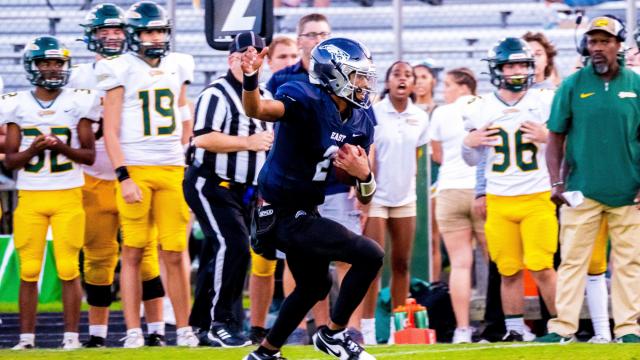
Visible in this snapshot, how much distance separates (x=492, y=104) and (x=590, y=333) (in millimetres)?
2150

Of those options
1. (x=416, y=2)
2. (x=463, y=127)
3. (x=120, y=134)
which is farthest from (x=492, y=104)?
(x=416, y=2)

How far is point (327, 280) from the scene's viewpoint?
6906 mm

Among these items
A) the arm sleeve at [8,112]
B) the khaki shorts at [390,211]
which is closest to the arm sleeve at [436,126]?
the khaki shorts at [390,211]

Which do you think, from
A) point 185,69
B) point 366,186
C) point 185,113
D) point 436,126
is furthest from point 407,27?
point 366,186

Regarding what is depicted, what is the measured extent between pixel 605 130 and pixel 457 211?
5.92 ft

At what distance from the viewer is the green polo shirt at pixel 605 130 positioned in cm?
823

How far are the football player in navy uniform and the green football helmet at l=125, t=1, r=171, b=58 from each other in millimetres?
2277

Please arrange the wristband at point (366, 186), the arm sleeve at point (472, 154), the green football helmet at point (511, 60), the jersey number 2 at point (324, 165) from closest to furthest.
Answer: the jersey number 2 at point (324, 165) → the wristband at point (366, 186) → the green football helmet at point (511, 60) → the arm sleeve at point (472, 154)

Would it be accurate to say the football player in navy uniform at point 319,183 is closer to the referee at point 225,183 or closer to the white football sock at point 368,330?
the referee at point 225,183

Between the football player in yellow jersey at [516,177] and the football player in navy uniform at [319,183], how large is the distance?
215 cm

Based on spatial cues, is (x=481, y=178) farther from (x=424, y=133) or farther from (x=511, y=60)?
(x=511, y=60)

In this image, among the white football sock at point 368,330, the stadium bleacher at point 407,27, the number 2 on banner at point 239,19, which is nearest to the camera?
the number 2 on banner at point 239,19

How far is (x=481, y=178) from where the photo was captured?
9250 mm

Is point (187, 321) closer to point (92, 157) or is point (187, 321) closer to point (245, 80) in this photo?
point (92, 157)
